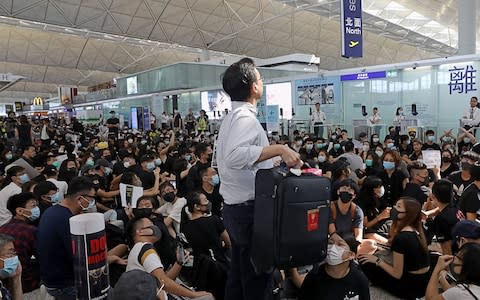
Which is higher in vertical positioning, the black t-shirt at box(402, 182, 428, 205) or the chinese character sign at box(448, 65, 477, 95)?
the chinese character sign at box(448, 65, 477, 95)

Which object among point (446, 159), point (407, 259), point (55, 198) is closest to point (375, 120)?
point (446, 159)

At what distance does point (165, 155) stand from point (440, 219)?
6.92 metres

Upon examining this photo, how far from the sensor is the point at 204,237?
420 centimetres

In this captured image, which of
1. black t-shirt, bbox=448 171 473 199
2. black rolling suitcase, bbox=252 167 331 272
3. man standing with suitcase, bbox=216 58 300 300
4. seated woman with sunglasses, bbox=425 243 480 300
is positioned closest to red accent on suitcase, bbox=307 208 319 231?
black rolling suitcase, bbox=252 167 331 272

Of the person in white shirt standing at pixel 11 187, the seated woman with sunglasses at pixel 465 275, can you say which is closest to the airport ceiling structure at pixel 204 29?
the person in white shirt standing at pixel 11 187

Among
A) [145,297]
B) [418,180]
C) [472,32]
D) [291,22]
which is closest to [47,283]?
[145,297]

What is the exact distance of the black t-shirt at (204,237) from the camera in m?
4.18

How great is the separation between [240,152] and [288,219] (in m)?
0.43

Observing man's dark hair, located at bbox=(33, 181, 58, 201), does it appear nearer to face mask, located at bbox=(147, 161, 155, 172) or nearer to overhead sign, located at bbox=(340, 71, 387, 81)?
face mask, located at bbox=(147, 161, 155, 172)

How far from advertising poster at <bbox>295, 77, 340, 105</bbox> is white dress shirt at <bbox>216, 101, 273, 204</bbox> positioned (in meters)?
15.5

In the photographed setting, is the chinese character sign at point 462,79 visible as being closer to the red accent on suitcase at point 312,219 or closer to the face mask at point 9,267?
the red accent on suitcase at point 312,219

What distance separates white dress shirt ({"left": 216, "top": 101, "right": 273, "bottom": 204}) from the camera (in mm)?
2197

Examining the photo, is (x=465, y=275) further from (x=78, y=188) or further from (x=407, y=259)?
(x=78, y=188)

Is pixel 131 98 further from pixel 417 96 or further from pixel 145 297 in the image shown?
pixel 145 297
